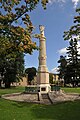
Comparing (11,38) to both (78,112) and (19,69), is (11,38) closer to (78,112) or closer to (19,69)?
(78,112)

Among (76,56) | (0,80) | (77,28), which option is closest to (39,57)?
(77,28)

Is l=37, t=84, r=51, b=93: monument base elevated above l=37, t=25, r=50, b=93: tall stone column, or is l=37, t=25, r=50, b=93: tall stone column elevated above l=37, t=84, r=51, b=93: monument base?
l=37, t=25, r=50, b=93: tall stone column

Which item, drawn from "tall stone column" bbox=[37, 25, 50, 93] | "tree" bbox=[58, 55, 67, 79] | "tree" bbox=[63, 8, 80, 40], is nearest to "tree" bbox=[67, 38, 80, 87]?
"tree" bbox=[58, 55, 67, 79]

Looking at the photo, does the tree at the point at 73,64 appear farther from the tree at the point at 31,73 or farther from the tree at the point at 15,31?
the tree at the point at 15,31

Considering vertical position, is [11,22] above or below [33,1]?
below

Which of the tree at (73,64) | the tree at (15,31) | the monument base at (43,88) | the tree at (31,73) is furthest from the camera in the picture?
the tree at (31,73)

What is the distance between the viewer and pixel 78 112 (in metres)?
22.4

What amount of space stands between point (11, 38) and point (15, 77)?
45.0m

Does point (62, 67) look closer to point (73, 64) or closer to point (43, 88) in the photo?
point (73, 64)

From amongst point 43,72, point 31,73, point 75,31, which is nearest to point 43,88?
point 43,72

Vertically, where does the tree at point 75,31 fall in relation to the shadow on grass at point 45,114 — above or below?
above

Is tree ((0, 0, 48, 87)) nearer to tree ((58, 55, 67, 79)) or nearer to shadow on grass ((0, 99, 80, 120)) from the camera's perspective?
shadow on grass ((0, 99, 80, 120))

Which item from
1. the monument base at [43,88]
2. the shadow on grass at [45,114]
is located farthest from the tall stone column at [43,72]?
the shadow on grass at [45,114]

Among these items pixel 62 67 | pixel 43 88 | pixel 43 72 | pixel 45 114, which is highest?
pixel 62 67
